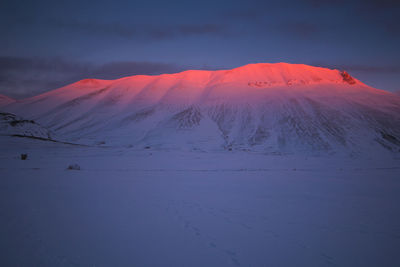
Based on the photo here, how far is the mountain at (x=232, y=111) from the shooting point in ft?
108

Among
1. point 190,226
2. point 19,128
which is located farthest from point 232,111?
point 190,226

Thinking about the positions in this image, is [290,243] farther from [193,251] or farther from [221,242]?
[193,251]

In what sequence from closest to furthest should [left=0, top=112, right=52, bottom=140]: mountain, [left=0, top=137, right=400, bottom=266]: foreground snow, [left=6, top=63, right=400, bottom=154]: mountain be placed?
[left=0, top=137, right=400, bottom=266]: foreground snow
[left=0, top=112, right=52, bottom=140]: mountain
[left=6, top=63, right=400, bottom=154]: mountain

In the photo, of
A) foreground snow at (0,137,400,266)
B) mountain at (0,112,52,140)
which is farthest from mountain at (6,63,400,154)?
foreground snow at (0,137,400,266)

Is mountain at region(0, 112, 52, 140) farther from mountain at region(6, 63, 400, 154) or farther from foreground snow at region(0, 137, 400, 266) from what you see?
foreground snow at region(0, 137, 400, 266)

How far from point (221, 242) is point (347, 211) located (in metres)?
3.55

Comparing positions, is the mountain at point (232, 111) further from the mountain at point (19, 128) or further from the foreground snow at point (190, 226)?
the foreground snow at point (190, 226)

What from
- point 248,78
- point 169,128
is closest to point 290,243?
point 169,128

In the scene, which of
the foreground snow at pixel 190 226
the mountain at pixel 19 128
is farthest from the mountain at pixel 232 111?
the foreground snow at pixel 190 226

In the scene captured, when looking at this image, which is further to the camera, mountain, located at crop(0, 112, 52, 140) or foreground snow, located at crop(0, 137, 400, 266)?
mountain, located at crop(0, 112, 52, 140)

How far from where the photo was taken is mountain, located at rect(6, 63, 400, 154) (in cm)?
3297

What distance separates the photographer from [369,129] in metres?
34.5

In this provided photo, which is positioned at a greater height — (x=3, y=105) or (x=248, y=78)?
(x=248, y=78)

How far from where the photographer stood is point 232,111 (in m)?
43.9
